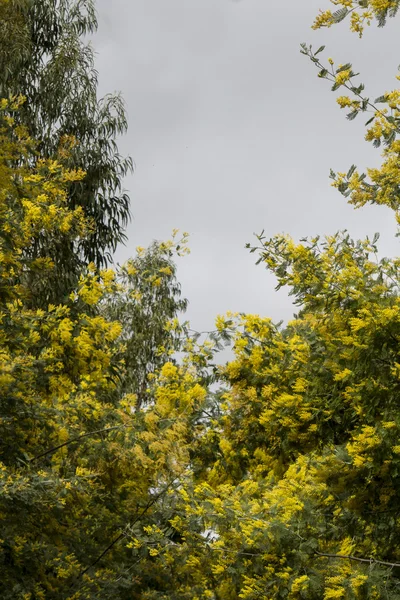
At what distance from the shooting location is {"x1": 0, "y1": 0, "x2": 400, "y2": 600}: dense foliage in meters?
4.94

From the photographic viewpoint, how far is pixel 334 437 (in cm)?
600

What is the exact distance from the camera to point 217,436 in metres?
8.05

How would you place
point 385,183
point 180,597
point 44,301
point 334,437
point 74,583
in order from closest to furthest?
point 385,183
point 334,437
point 74,583
point 180,597
point 44,301

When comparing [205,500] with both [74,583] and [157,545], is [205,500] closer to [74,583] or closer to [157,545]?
[157,545]

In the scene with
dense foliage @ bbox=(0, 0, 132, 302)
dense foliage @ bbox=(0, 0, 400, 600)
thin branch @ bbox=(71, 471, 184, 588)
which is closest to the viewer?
dense foliage @ bbox=(0, 0, 400, 600)

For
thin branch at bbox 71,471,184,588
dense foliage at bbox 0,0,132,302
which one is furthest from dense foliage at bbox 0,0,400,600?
dense foliage at bbox 0,0,132,302

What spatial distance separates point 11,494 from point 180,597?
8.23 ft

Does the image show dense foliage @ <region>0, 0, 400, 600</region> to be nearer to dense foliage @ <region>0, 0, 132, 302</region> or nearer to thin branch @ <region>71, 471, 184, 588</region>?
thin branch @ <region>71, 471, 184, 588</region>

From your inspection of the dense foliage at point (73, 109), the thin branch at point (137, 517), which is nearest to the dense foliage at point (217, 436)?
the thin branch at point (137, 517)

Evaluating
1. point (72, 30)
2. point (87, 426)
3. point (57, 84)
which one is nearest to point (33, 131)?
point (57, 84)

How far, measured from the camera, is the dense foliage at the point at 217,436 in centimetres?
494

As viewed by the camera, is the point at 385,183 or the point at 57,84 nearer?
the point at 385,183

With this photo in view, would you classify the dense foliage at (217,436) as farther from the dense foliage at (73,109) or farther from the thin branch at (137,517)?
the dense foliage at (73,109)

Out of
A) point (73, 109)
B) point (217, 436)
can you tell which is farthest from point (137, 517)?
point (73, 109)
